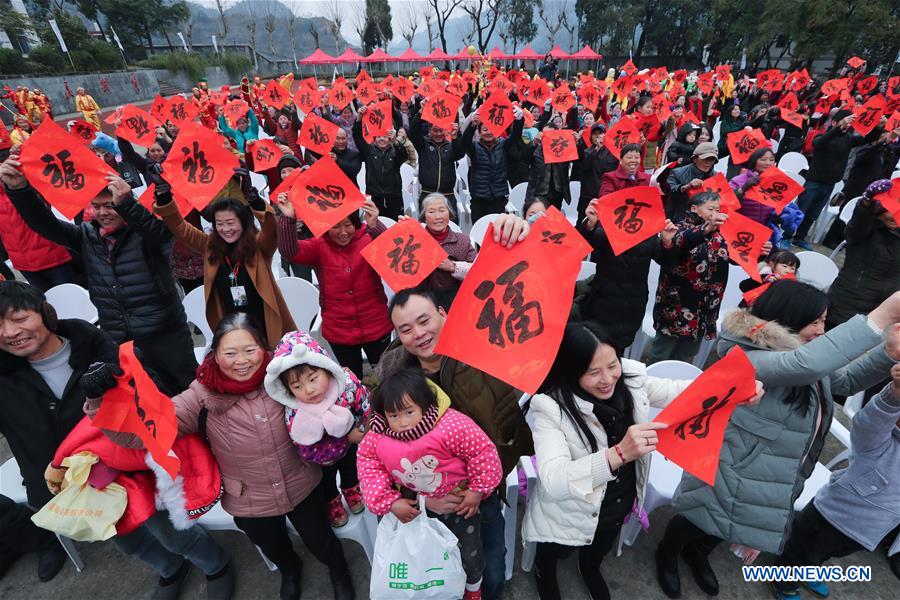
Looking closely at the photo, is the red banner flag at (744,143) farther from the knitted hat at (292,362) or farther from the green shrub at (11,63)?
the green shrub at (11,63)

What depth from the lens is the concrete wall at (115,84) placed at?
20094 mm

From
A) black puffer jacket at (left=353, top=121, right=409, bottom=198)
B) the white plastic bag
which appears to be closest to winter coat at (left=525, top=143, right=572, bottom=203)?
black puffer jacket at (left=353, top=121, right=409, bottom=198)

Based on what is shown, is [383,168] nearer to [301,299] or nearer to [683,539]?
[301,299]

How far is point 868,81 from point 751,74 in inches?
692

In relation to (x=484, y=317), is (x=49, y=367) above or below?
below

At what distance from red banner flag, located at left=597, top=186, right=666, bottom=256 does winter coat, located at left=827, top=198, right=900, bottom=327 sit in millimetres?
1945

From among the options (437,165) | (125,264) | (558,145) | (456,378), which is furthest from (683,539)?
(437,165)

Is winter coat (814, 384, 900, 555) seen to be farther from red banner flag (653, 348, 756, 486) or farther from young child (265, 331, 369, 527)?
young child (265, 331, 369, 527)

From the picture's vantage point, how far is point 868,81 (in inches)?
490

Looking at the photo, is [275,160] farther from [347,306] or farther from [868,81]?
[868,81]

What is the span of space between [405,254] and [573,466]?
4.92 feet

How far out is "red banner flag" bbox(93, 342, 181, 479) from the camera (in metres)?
1.55

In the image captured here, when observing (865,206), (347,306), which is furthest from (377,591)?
(865,206)

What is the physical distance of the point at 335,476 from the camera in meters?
2.35
